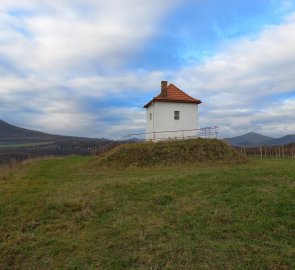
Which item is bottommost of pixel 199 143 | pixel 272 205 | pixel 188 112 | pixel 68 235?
pixel 68 235

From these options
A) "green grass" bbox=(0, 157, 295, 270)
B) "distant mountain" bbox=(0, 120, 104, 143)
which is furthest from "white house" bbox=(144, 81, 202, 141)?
"distant mountain" bbox=(0, 120, 104, 143)

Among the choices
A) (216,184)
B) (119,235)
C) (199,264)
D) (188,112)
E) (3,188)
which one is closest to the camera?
(199,264)

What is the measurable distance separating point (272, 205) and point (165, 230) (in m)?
3.58

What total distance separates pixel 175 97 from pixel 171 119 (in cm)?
228

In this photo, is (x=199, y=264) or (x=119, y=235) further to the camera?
(x=119, y=235)

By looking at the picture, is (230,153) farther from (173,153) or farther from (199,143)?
(173,153)

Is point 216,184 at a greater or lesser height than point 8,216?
greater

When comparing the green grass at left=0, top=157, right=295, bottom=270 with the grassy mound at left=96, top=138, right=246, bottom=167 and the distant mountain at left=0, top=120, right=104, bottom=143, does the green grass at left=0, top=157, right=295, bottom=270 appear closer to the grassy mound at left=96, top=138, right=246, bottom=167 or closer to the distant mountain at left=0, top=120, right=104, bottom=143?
the grassy mound at left=96, top=138, right=246, bottom=167

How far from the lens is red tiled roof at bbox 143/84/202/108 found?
1235 inches

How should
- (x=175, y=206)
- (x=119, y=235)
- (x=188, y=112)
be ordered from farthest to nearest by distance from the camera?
(x=188, y=112)
(x=175, y=206)
(x=119, y=235)

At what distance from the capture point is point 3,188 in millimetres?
16266

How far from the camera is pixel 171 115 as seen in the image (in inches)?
1246

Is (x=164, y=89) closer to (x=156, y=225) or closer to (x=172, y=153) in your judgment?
(x=172, y=153)

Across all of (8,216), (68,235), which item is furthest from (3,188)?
(68,235)
